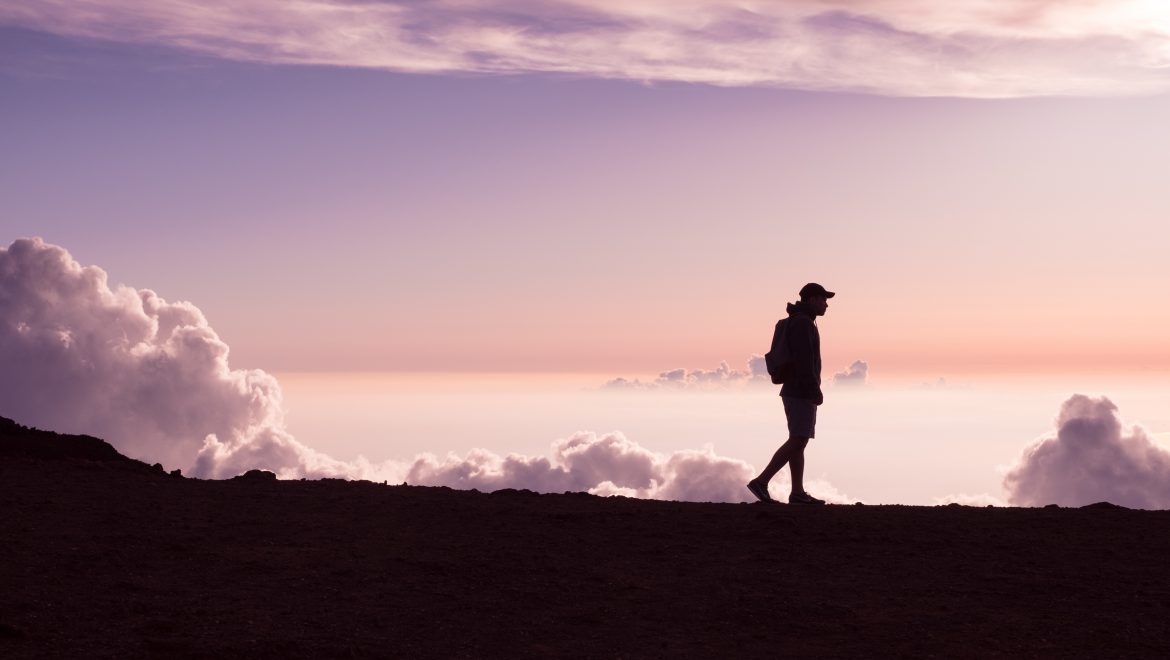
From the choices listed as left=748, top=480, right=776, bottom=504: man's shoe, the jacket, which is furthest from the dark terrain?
the jacket

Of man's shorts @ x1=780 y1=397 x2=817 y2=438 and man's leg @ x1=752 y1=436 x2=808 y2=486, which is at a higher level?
man's shorts @ x1=780 y1=397 x2=817 y2=438

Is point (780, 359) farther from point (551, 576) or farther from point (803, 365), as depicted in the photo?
point (551, 576)

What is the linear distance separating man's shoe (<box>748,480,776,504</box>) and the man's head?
2257mm

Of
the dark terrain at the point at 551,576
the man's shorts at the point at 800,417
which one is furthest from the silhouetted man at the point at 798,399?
the dark terrain at the point at 551,576

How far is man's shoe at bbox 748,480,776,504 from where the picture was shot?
1355 cm

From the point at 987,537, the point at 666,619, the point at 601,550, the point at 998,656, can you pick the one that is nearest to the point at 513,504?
the point at 601,550

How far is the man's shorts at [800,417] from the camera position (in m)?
13.6

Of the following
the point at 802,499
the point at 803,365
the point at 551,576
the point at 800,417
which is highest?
the point at 803,365

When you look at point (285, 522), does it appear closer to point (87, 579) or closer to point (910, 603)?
point (87, 579)

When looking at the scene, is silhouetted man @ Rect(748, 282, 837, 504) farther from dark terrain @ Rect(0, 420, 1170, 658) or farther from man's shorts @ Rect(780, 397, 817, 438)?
dark terrain @ Rect(0, 420, 1170, 658)

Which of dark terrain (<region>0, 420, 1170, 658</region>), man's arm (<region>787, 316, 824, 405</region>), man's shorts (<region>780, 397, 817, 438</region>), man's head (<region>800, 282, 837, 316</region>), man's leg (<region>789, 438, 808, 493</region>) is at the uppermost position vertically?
man's head (<region>800, 282, 837, 316</region>)

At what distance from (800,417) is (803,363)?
26.1 inches

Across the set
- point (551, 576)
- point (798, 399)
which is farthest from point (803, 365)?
point (551, 576)

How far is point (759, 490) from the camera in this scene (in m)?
13.6
